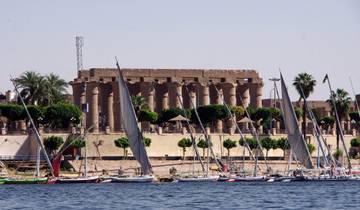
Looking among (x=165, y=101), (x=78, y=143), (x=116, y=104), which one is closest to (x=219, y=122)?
(x=165, y=101)

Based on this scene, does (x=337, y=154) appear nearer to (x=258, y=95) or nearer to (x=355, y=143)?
(x=355, y=143)

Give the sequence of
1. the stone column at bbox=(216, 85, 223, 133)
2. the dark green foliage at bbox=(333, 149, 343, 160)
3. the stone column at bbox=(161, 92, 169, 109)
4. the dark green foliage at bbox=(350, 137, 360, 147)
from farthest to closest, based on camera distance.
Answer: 1. the stone column at bbox=(161, 92, 169, 109)
2. the dark green foliage at bbox=(350, 137, 360, 147)
3. the stone column at bbox=(216, 85, 223, 133)
4. the dark green foliage at bbox=(333, 149, 343, 160)

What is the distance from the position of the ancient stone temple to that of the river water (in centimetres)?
2858

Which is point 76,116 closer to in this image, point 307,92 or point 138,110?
point 138,110

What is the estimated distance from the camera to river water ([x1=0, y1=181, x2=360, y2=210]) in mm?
73062

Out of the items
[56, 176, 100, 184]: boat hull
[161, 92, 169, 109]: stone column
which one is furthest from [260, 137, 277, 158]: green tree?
[56, 176, 100, 184]: boat hull

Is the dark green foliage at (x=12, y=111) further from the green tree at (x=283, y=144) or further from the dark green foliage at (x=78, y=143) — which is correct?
the green tree at (x=283, y=144)

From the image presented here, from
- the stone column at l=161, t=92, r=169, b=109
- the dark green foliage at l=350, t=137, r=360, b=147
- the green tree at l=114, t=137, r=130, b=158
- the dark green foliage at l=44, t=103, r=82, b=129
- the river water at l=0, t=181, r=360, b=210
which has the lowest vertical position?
the river water at l=0, t=181, r=360, b=210

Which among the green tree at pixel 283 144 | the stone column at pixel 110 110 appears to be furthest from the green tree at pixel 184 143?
the stone column at pixel 110 110

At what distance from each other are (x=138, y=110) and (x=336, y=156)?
1692cm

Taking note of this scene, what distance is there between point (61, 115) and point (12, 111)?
3.90m

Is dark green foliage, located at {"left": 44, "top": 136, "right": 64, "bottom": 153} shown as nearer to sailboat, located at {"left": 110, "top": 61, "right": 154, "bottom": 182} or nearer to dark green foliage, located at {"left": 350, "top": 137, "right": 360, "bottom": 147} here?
sailboat, located at {"left": 110, "top": 61, "right": 154, "bottom": 182}

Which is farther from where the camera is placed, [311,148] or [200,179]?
[311,148]

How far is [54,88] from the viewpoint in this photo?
405ft
